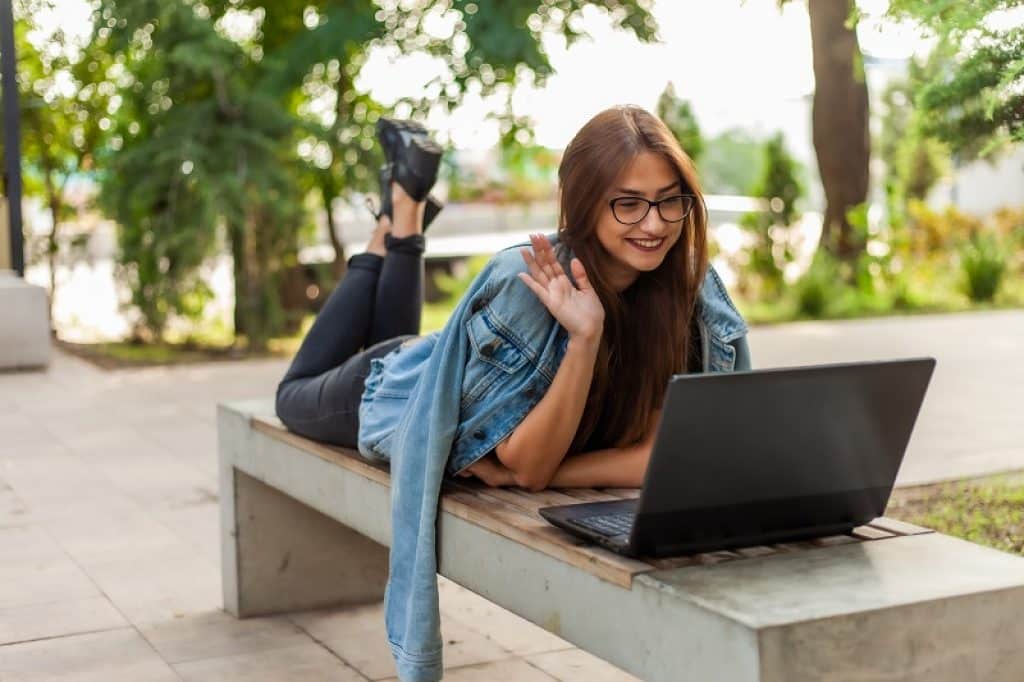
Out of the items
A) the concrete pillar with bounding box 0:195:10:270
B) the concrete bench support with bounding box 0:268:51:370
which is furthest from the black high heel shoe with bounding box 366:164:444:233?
the concrete pillar with bounding box 0:195:10:270

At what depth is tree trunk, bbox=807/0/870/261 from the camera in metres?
11.9

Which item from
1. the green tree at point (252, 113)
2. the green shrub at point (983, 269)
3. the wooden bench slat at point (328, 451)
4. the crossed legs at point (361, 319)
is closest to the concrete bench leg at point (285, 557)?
the wooden bench slat at point (328, 451)

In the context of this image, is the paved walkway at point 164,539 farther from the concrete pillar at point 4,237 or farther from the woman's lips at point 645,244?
the concrete pillar at point 4,237

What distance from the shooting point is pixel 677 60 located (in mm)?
11898

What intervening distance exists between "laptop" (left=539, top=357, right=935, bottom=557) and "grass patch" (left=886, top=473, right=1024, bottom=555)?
207 cm

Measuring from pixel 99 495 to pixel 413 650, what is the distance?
10.1 ft

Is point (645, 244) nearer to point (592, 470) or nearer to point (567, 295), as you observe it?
point (567, 295)

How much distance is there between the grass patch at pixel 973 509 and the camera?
4.31 m

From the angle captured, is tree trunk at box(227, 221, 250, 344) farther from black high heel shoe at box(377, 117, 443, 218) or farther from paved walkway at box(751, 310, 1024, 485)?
black high heel shoe at box(377, 117, 443, 218)

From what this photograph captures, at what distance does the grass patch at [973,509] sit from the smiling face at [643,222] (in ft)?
6.35

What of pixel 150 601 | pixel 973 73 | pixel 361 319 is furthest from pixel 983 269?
pixel 150 601

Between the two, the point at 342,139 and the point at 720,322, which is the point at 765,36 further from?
the point at 720,322

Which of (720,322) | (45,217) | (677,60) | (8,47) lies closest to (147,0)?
(8,47)

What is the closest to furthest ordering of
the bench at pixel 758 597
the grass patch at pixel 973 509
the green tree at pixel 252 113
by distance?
the bench at pixel 758 597 < the grass patch at pixel 973 509 < the green tree at pixel 252 113
